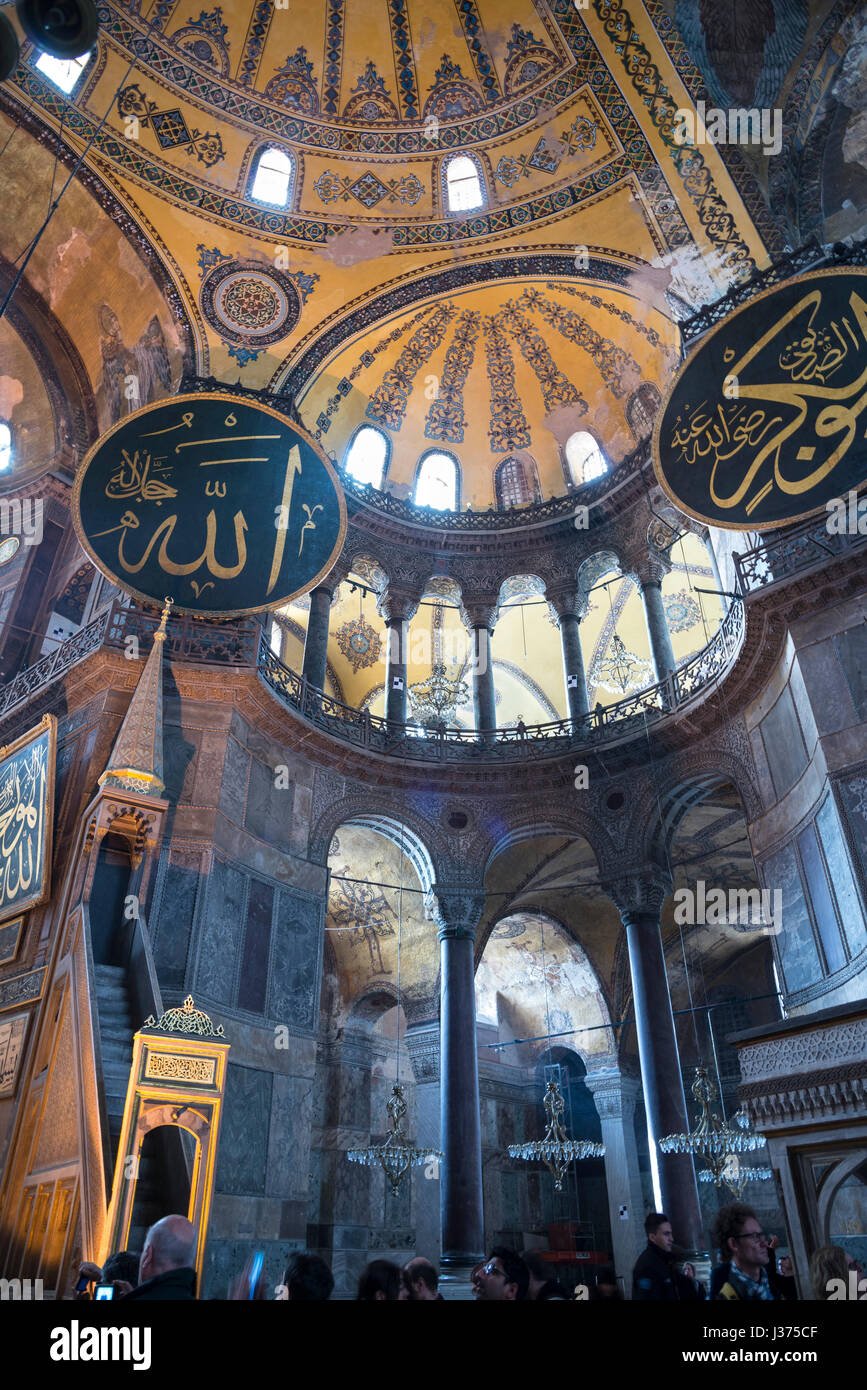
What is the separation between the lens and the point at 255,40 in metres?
13.1

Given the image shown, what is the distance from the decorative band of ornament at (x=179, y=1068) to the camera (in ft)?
16.0

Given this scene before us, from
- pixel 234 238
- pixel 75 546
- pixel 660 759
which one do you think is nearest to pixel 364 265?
pixel 234 238

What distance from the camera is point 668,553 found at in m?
13.5

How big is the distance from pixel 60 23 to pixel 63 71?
37.1 ft

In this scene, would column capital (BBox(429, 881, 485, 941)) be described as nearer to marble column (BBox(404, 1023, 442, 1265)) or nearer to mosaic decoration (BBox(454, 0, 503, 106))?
marble column (BBox(404, 1023, 442, 1265))

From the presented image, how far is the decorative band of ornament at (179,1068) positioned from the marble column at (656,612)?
29.5ft

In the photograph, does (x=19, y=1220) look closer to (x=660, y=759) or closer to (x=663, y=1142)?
(x=663, y=1142)

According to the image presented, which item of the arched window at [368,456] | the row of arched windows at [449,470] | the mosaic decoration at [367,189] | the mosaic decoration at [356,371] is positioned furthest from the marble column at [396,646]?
the mosaic decoration at [367,189]

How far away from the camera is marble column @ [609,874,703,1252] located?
30.2ft

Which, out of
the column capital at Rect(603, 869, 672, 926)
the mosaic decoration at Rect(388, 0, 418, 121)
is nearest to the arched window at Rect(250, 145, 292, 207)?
the mosaic decoration at Rect(388, 0, 418, 121)

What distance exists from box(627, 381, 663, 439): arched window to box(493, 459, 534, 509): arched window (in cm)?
205

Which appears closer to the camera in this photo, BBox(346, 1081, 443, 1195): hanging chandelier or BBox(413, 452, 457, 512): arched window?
BBox(346, 1081, 443, 1195): hanging chandelier
